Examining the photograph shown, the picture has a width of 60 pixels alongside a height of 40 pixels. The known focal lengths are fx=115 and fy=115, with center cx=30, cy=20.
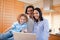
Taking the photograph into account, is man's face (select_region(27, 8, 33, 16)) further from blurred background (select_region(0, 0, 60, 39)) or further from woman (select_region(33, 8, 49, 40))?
blurred background (select_region(0, 0, 60, 39))

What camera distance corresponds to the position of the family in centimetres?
191

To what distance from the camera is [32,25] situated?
194 centimetres

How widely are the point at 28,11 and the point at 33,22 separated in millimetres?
209

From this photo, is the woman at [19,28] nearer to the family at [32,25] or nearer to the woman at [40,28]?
the family at [32,25]

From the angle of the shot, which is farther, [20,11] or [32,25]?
[20,11]

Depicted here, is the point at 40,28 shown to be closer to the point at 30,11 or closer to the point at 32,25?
the point at 32,25

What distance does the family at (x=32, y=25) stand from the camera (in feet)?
6.26

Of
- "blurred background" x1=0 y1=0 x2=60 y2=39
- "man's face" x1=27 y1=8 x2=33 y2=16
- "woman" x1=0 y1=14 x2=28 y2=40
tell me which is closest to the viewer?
"woman" x1=0 y1=14 x2=28 y2=40

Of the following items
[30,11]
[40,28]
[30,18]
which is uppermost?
[30,11]

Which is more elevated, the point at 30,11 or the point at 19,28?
the point at 30,11

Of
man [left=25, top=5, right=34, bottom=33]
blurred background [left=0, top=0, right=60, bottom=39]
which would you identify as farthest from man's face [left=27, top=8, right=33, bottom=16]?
blurred background [left=0, top=0, right=60, bottom=39]

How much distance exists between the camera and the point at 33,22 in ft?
6.55

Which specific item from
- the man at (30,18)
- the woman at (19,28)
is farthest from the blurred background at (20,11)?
the man at (30,18)

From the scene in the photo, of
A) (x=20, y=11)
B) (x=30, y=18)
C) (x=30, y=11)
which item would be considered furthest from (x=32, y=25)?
(x=20, y=11)
